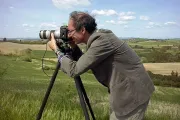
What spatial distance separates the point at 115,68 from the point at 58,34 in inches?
23.6

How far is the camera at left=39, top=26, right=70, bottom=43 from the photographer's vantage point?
2.29 m

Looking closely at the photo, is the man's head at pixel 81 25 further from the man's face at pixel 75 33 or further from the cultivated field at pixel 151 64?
the cultivated field at pixel 151 64

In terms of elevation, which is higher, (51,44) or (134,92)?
(51,44)

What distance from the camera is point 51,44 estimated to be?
2.32m

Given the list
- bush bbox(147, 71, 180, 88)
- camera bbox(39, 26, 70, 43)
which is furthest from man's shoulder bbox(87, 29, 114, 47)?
bush bbox(147, 71, 180, 88)

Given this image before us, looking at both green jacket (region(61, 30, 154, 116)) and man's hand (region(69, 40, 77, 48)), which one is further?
man's hand (region(69, 40, 77, 48))

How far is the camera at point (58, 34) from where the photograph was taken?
2.29m

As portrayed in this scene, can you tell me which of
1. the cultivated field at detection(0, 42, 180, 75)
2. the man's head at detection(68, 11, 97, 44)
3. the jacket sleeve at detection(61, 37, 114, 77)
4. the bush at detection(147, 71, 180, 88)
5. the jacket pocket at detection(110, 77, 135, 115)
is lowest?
the bush at detection(147, 71, 180, 88)

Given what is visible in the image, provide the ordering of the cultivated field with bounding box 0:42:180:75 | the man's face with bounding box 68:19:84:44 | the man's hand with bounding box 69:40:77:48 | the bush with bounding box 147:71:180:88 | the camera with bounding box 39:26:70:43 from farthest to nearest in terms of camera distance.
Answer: the cultivated field with bounding box 0:42:180:75 < the bush with bounding box 147:71:180:88 < the man's hand with bounding box 69:40:77:48 < the camera with bounding box 39:26:70:43 < the man's face with bounding box 68:19:84:44

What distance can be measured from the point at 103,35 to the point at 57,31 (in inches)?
19.8

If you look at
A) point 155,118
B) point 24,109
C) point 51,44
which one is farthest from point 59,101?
point 51,44

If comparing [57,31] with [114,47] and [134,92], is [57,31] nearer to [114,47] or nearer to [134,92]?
[114,47]

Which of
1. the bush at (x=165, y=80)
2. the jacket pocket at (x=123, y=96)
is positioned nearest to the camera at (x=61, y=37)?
the jacket pocket at (x=123, y=96)

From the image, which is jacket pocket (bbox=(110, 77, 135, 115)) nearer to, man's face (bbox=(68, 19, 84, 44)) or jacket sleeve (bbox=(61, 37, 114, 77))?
jacket sleeve (bbox=(61, 37, 114, 77))
